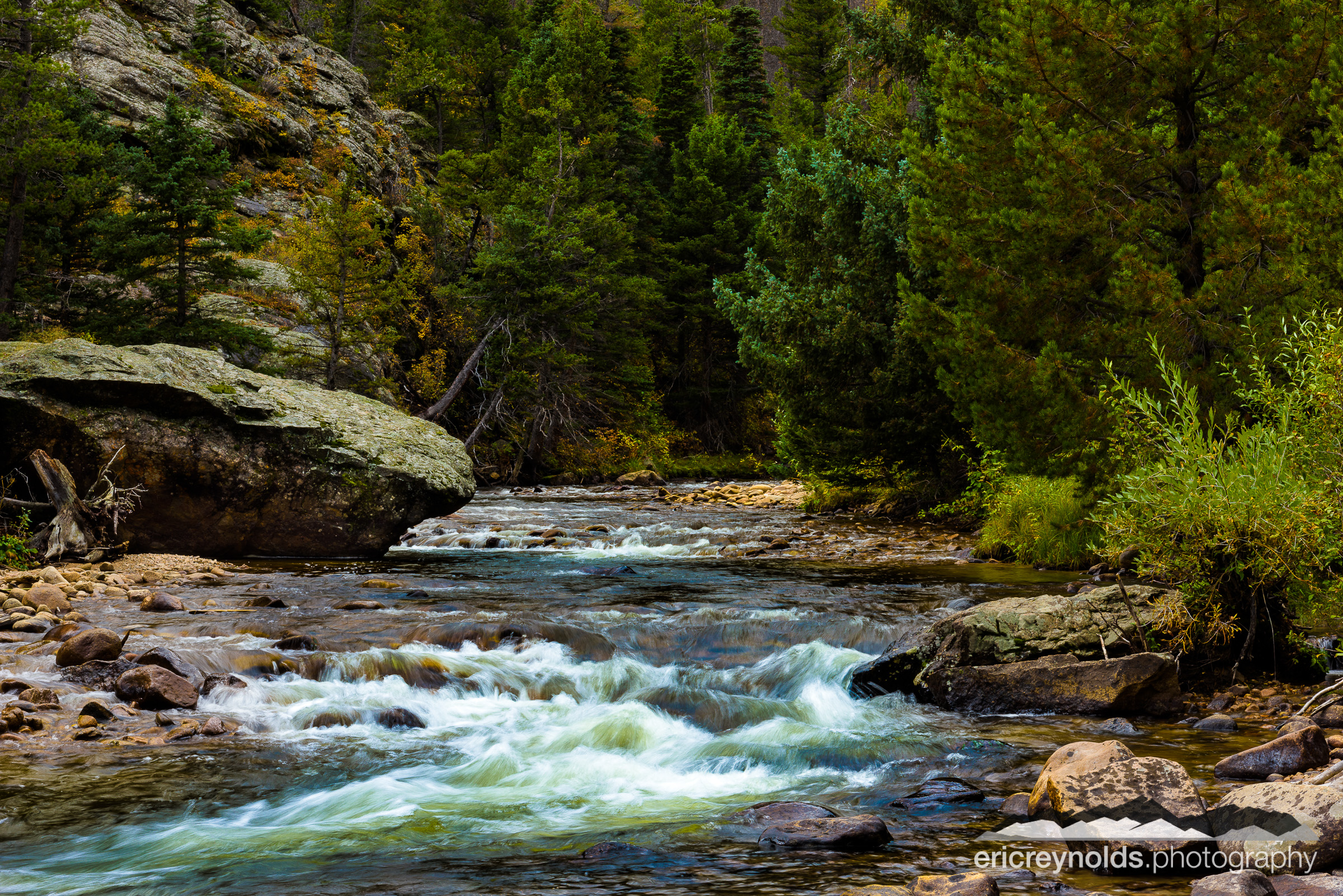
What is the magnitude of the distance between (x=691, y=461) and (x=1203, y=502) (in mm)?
28244

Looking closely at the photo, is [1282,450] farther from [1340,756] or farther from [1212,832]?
[1212,832]

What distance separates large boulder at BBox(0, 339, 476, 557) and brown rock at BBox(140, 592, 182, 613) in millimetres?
3077

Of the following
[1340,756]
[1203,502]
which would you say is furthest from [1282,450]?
[1340,756]

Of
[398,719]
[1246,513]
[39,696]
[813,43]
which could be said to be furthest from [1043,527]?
[813,43]

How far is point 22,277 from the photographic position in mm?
16047

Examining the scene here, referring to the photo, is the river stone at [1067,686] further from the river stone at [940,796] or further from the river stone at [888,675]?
the river stone at [940,796]

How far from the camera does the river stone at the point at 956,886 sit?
318cm

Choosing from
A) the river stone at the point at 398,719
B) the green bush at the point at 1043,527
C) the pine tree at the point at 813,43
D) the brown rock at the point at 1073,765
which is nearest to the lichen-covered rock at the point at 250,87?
the pine tree at the point at 813,43

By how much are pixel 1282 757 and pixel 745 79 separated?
1662 inches

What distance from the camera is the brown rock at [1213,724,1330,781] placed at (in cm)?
456

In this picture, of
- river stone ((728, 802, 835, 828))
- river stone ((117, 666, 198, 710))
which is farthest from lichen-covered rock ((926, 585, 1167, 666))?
river stone ((117, 666, 198, 710))

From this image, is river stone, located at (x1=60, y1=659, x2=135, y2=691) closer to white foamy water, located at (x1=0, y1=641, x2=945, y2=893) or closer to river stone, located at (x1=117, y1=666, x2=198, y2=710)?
river stone, located at (x1=117, y1=666, x2=198, y2=710)

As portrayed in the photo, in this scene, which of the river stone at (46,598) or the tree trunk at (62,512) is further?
the tree trunk at (62,512)

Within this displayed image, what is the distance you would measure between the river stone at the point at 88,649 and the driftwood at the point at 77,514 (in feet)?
13.6
